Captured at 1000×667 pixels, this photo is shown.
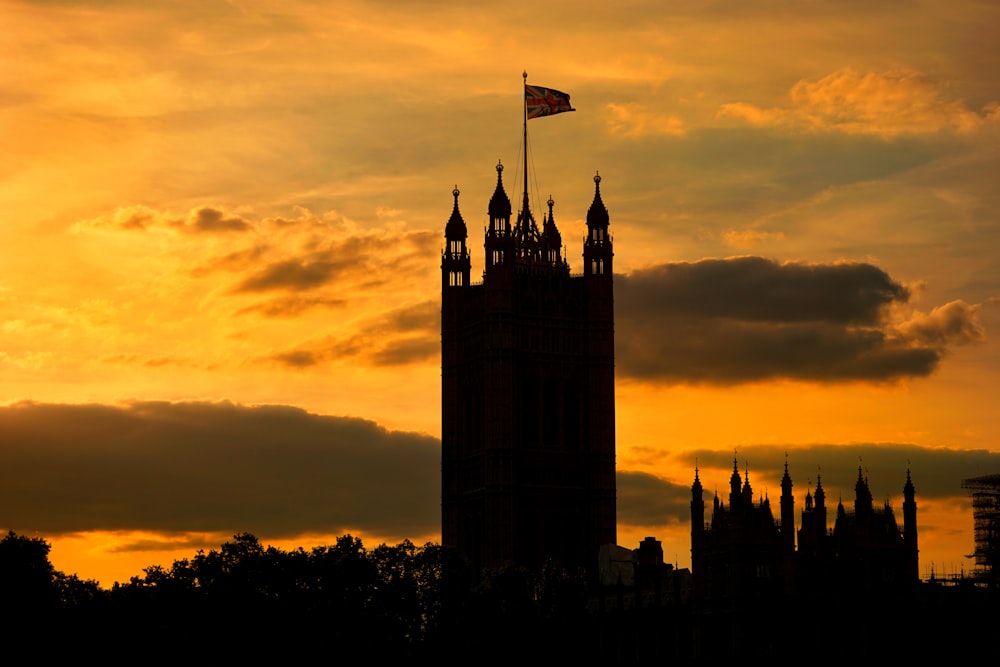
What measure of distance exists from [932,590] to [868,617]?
493 cm

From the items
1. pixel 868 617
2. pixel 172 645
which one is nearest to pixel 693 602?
pixel 868 617

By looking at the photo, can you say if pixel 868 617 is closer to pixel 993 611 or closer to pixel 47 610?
pixel 993 611

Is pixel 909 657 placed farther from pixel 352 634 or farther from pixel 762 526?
pixel 352 634

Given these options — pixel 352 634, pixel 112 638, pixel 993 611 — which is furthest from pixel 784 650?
pixel 112 638

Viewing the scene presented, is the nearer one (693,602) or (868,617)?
(868,617)

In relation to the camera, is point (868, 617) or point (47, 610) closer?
point (868, 617)

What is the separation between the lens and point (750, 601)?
188375mm

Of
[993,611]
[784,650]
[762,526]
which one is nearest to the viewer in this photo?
[993,611]

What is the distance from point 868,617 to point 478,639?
3390 centimetres

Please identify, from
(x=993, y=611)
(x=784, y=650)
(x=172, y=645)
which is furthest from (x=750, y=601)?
(x=172, y=645)

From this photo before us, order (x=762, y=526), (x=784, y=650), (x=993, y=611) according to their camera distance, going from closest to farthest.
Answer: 1. (x=993, y=611)
2. (x=784, y=650)
3. (x=762, y=526)

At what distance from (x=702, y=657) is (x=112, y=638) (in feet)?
144

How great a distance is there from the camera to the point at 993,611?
171 m

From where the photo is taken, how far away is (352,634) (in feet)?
653
